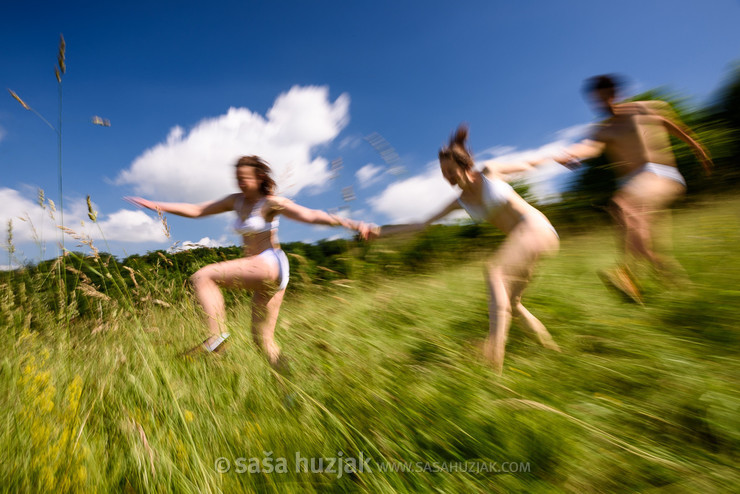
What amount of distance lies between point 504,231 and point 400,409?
137cm

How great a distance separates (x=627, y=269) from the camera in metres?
2.49

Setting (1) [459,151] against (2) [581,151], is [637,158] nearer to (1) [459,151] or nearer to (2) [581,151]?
(2) [581,151]

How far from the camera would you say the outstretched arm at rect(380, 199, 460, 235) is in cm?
255

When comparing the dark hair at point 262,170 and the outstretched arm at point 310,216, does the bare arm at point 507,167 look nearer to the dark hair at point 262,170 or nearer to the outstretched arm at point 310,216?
the outstretched arm at point 310,216

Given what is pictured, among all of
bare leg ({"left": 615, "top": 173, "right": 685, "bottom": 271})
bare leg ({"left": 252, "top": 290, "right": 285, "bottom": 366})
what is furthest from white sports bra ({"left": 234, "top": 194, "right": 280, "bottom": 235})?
bare leg ({"left": 615, "top": 173, "right": 685, "bottom": 271})

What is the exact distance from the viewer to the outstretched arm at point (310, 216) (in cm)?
271

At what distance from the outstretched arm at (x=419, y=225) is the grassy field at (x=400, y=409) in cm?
74

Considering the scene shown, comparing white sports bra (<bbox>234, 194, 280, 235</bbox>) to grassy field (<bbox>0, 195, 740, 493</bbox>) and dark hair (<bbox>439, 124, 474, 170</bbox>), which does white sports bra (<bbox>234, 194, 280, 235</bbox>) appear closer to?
grassy field (<bbox>0, 195, 740, 493</bbox>)

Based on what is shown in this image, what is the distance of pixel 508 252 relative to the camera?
2.02 metres

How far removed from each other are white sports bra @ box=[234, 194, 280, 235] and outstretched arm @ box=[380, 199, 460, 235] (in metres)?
0.92

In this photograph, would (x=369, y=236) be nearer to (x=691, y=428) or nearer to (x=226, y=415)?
(x=226, y=415)

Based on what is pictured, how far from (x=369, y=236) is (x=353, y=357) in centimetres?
115

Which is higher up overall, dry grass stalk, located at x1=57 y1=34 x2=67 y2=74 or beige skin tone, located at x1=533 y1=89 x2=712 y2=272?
dry grass stalk, located at x1=57 y1=34 x2=67 y2=74

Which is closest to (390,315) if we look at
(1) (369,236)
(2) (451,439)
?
(1) (369,236)
